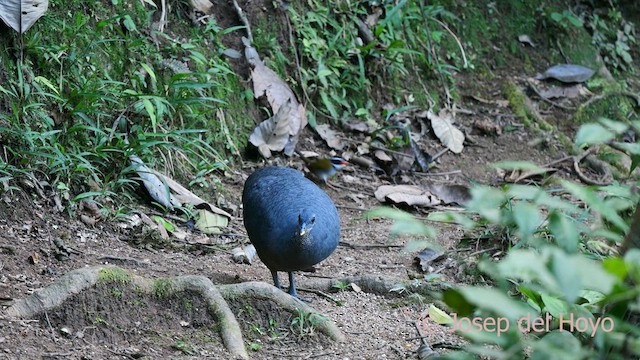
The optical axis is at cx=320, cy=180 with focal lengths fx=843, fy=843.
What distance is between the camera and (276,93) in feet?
21.9

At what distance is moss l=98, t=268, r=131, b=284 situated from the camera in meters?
3.57

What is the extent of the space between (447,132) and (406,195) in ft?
4.50

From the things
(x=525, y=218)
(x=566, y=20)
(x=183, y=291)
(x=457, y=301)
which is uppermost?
(x=525, y=218)

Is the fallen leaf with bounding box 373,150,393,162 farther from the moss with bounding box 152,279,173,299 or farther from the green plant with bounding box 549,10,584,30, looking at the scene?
the moss with bounding box 152,279,173,299

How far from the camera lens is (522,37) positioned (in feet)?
29.0

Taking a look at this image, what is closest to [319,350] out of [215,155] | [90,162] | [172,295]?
[172,295]

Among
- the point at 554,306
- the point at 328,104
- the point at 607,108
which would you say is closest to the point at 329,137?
the point at 328,104

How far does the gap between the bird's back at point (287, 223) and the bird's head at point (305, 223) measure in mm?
45

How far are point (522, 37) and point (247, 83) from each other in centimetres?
357

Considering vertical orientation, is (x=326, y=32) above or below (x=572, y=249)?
below

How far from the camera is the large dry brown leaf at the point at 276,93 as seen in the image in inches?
259

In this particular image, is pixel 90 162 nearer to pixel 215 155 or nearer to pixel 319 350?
pixel 215 155

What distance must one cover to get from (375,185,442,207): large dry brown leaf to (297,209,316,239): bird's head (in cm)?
215

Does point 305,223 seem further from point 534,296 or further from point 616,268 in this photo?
point 616,268
